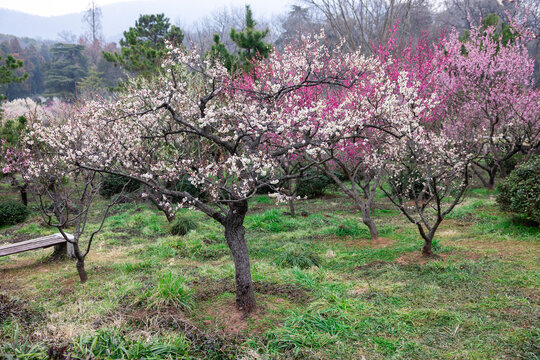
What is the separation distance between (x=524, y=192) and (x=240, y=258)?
611 cm

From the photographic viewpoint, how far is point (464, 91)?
1291 cm

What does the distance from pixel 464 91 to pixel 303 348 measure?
A: 41.8ft

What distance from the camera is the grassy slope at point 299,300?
339 cm

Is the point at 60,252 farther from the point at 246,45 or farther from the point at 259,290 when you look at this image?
the point at 246,45

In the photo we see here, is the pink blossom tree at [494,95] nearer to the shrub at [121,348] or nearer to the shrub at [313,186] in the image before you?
the shrub at [313,186]

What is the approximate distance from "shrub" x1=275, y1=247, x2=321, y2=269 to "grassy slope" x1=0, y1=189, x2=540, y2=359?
3 cm

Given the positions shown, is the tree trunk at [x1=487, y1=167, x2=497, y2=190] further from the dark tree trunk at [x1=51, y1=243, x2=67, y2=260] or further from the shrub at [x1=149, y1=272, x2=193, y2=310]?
the dark tree trunk at [x1=51, y1=243, x2=67, y2=260]

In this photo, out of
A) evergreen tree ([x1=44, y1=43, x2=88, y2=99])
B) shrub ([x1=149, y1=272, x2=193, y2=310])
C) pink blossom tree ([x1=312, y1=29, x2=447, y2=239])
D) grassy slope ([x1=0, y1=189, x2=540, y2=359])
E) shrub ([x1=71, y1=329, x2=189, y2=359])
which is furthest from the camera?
evergreen tree ([x1=44, y1=43, x2=88, y2=99])

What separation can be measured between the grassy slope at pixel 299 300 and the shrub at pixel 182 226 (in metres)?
0.96

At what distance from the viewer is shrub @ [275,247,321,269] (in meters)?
5.97

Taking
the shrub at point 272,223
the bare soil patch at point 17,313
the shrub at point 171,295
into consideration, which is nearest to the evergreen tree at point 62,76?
the shrub at point 272,223

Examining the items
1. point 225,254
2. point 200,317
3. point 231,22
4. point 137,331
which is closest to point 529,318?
point 200,317

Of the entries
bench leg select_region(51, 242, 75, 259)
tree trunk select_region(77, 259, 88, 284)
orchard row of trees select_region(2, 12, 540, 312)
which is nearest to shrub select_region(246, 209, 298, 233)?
orchard row of trees select_region(2, 12, 540, 312)

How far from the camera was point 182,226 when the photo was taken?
353 inches
